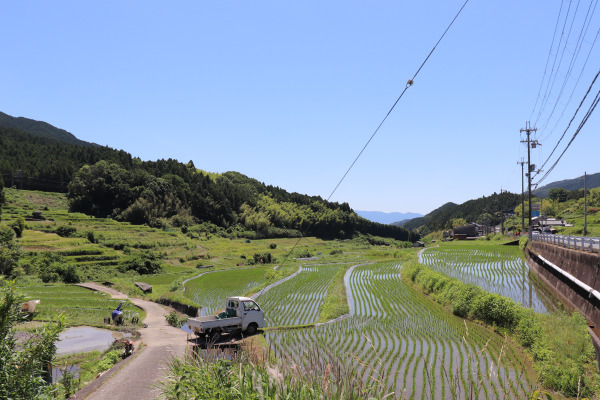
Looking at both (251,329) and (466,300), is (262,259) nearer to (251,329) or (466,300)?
(466,300)

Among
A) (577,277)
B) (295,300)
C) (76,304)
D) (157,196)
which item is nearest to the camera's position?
(577,277)

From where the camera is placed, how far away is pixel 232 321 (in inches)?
715

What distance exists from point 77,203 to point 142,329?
8632 centimetres

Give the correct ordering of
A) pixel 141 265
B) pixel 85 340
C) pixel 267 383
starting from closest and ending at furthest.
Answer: pixel 267 383 → pixel 85 340 → pixel 141 265

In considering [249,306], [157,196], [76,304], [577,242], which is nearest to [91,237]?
[76,304]

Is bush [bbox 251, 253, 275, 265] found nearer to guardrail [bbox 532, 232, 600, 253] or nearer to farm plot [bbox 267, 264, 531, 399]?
farm plot [bbox 267, 264, 531, 399]

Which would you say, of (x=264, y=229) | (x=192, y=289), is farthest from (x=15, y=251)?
(x=264, y=229)

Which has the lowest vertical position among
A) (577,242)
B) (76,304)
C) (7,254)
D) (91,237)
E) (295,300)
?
(76,304)

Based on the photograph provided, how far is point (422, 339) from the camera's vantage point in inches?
681

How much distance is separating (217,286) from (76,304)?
543 inches

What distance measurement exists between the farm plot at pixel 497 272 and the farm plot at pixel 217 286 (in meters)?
18.1

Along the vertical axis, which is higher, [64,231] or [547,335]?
[64,231]

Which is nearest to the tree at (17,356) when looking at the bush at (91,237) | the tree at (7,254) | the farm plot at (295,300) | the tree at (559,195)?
the farm plot at (295,300)

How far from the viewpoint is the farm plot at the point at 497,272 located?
990 inches
